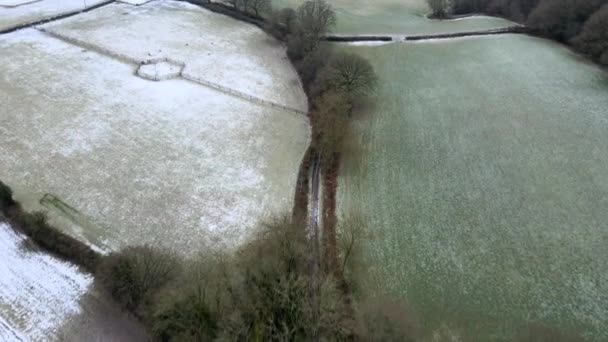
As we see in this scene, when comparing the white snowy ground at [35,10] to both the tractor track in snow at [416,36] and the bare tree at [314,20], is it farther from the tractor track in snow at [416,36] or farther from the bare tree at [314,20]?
the tractor track in snow at [416,36]

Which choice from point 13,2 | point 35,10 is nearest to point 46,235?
point 35,10

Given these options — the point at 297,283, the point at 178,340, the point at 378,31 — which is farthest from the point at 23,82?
the point at 378,31

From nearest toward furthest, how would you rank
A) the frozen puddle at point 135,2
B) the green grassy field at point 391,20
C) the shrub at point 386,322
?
1. the shrub at point 386,322
2. the green grassy field at point 391,20
3. the frozen puddle at point 135,2

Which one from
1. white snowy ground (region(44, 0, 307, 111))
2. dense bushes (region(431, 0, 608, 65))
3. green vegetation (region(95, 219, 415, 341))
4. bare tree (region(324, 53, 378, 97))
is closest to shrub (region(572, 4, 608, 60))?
dense bushes (region(431, 0, 608, 65))

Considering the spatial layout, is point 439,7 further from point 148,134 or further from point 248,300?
point 248,300

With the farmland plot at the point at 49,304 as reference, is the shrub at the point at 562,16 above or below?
above

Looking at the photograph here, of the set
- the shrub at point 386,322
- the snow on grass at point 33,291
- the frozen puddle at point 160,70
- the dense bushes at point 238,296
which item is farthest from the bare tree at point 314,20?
the snow on grass at point 33,291

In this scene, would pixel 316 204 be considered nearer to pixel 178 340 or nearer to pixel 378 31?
pixel 178 340
